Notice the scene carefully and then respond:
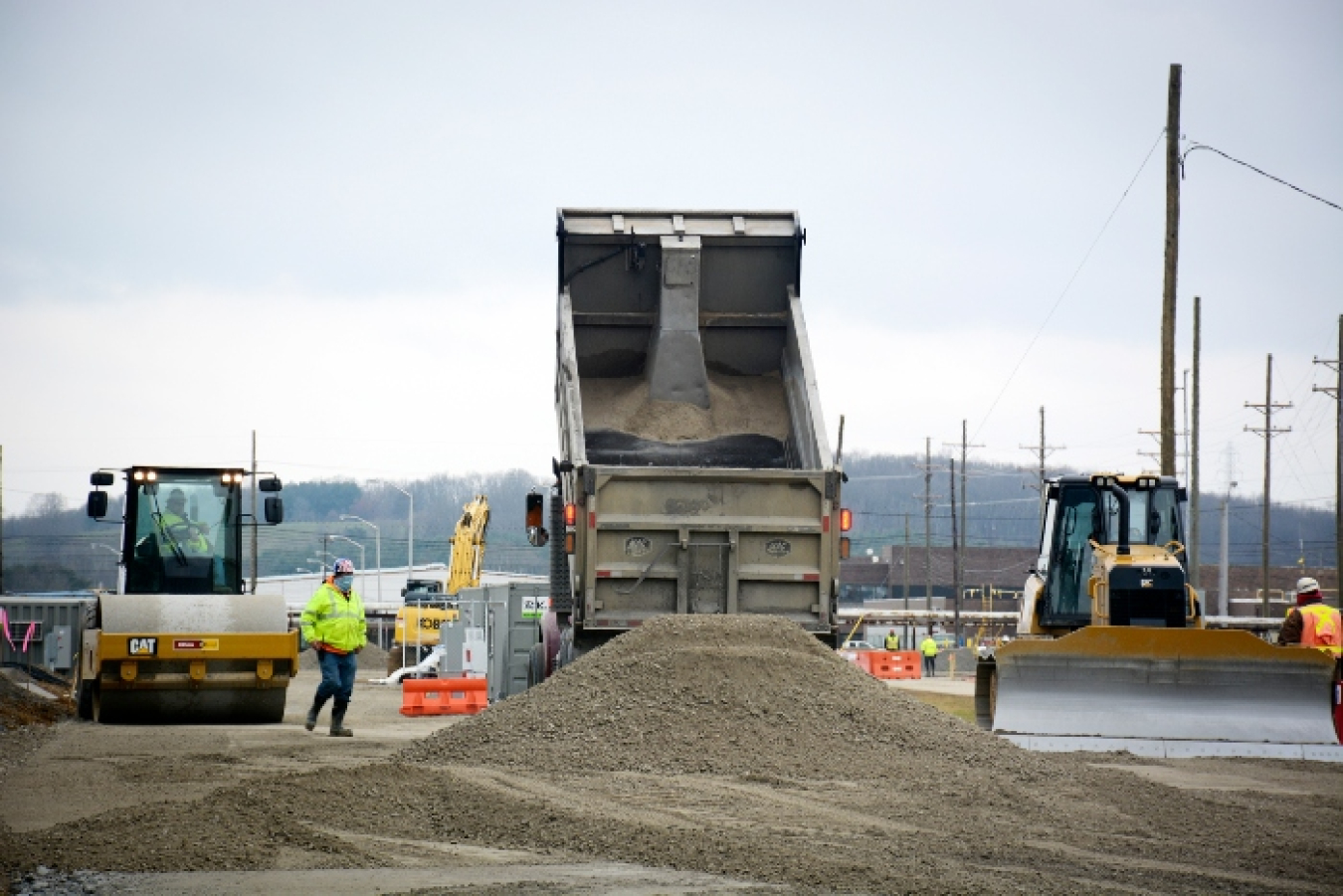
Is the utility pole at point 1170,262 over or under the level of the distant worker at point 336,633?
over

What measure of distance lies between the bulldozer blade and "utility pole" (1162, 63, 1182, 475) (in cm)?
1062

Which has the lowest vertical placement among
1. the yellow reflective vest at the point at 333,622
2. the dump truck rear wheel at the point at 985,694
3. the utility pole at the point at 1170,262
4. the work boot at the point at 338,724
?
the work boot at the point at 338,724

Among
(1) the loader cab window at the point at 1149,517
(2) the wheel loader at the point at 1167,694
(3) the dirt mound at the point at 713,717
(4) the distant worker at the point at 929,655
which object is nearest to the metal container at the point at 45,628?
(3) the dirt mound at the point at 713,717

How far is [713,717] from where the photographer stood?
12.4 metres

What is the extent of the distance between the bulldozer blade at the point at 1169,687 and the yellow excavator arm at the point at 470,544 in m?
25.4

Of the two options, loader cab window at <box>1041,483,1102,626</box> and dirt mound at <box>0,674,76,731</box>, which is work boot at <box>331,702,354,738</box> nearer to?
dirt mound at <box>0,674,76,731</box>

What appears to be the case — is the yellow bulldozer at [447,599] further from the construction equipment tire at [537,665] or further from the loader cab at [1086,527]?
the loader cab at [1086,527]

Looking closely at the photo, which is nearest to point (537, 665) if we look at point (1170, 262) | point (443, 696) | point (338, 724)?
point (338, 724)

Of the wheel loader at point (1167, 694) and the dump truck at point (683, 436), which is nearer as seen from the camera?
the wheel loader at point (1167, 694)

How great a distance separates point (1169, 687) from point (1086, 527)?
289 centimetres

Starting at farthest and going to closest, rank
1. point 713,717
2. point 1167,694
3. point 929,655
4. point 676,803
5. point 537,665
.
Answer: point 929,655, point 537,665, point 1167,694, point 713,717, point 676,803

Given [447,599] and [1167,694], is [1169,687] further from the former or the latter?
[447,599]

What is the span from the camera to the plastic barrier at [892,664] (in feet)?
136

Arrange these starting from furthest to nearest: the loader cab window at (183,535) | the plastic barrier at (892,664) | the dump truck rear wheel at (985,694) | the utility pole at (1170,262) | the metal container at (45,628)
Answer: the plastic barrier at (892,664) → the metal container at (45,628) → the utility pole at (1170,262) → the loader cab window at (183,535) → the dump truck rear wheel at (985,694)
